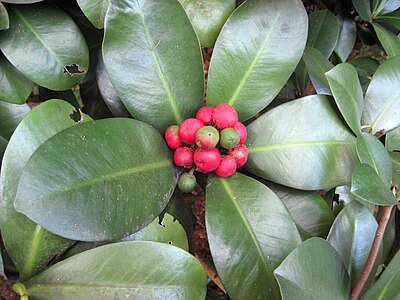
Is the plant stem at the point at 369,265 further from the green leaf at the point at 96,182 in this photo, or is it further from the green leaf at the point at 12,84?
the green leaf at the point at 12,84

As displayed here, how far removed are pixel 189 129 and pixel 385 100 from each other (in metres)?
0.36

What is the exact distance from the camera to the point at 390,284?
0.57m

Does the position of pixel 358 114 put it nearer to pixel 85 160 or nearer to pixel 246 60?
pixel 246 60

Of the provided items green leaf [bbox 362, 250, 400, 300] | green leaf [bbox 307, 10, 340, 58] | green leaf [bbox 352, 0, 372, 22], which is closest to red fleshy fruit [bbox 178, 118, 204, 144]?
green leaf [bbox 362, 250, 400, 300]

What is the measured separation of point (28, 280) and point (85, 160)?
0.19m

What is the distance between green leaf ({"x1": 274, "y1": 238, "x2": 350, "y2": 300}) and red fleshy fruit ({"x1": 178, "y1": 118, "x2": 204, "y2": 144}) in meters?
0.21

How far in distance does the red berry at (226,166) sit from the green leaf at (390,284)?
0.25 metres

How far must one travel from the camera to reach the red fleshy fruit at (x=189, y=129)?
2.02 feet

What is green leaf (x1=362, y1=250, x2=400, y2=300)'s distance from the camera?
569 millimetres

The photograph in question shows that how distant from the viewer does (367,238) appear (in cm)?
68

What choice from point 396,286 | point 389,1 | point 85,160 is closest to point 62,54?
point 85,160

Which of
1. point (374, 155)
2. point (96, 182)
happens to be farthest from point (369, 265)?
point (96, 182)

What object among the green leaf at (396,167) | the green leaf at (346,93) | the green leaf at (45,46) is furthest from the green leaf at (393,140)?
the green leaf at (45,46)

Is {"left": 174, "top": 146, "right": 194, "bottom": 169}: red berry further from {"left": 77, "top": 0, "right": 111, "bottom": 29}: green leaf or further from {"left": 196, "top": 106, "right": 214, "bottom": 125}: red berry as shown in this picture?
{"left": 77, "top": 0, "right": 111, "bottom": 29}: green leaf
